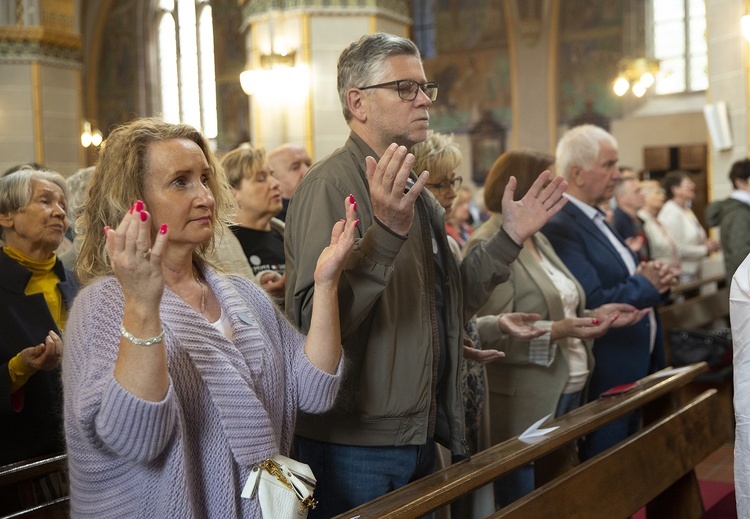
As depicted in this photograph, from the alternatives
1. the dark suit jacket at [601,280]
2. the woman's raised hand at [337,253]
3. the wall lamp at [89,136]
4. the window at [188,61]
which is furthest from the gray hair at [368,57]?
the window at [188,61]

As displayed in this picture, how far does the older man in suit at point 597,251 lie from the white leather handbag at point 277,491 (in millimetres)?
2412

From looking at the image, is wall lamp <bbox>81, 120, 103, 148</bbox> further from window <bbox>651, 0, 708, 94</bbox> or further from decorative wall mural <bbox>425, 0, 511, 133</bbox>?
window <bbox>651, 0, 708, 94</bbox>

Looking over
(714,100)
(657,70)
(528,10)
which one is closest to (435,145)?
(714,100)

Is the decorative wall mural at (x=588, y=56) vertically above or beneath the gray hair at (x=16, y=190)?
above

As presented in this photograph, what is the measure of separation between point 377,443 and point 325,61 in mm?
7857

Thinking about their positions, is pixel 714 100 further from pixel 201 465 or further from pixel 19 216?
pixel 201 465

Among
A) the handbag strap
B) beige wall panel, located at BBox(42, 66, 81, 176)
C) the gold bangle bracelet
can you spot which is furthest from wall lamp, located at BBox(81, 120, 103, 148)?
the gold bangle bracelet

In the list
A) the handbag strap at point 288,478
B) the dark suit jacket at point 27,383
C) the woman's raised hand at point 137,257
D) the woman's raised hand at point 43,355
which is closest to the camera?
the woman's raised hand at point 137,257

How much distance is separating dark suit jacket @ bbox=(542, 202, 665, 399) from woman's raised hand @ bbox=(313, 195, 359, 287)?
2190 mm

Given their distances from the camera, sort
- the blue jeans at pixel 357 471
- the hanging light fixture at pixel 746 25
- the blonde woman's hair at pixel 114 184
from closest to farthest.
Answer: the blonde woman's hair at pixel 114 184 → the blue jeans at pixel 357 471 → the hanging light fixture at pixel 746 25

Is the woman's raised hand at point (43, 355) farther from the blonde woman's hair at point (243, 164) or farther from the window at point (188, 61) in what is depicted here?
the window at point (188, 61)

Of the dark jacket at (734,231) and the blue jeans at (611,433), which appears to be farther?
the dark jacket at (734,231)

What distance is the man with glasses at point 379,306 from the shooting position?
8.06ft

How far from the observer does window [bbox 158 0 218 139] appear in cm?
2178
